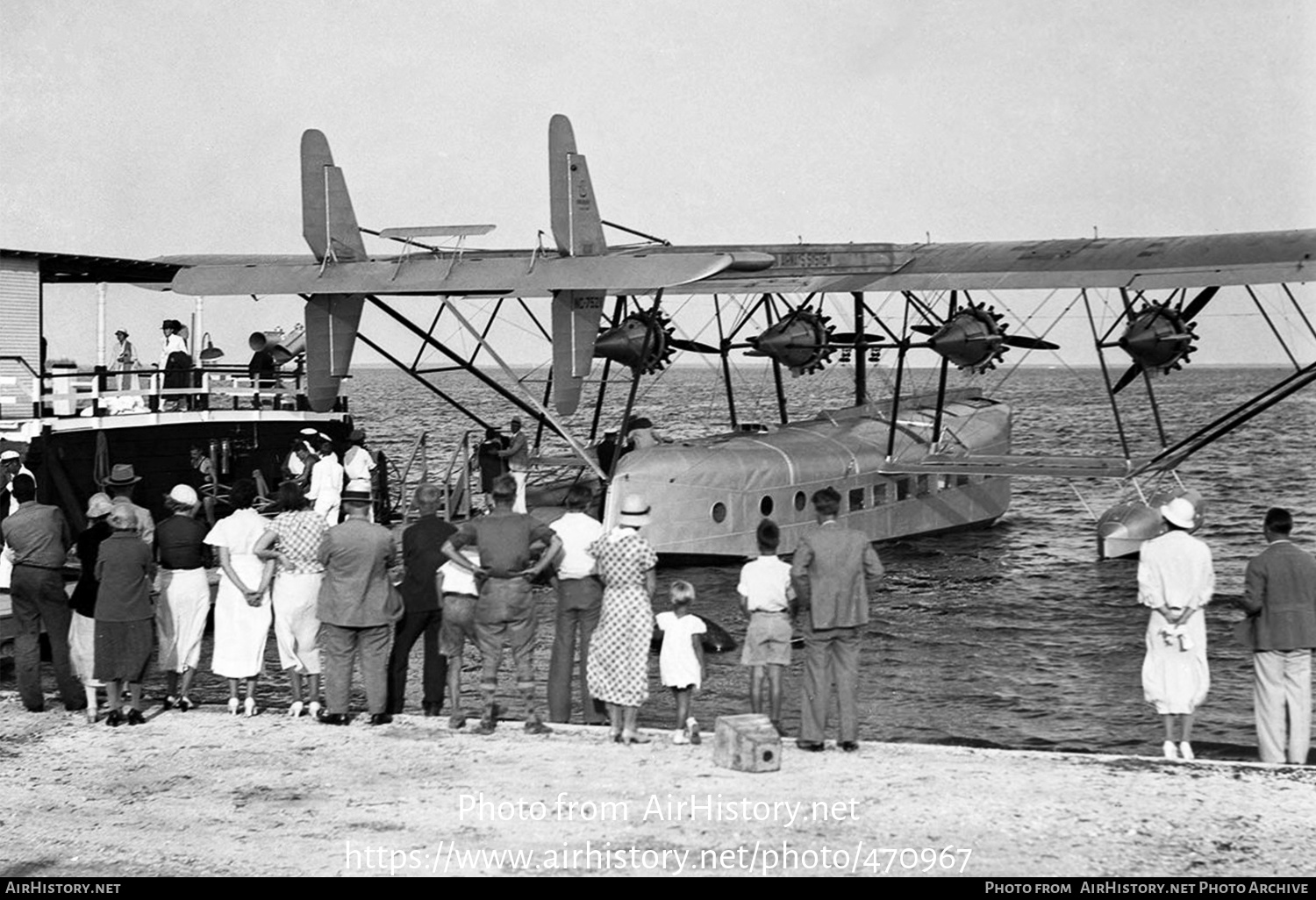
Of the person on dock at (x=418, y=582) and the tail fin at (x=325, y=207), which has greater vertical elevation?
the tail fin at (x=325, y=207)

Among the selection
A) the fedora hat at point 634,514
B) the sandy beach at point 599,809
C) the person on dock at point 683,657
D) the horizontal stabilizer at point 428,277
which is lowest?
the sandy beach at point 599,809

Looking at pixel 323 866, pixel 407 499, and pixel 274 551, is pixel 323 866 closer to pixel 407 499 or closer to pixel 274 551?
pixel 274 551

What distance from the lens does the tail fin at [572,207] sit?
64.1ft

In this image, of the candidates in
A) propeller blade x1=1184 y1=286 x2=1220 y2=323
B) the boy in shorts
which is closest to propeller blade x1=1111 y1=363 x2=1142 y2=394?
propeller blade x1=1184 y1=286 x2=1220 y2=323

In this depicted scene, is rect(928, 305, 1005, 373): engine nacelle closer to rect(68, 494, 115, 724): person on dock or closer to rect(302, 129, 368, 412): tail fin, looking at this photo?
rect(302, 129, 368, 412): tail fin

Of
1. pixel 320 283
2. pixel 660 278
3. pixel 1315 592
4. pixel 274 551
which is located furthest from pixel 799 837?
pixel 320 283

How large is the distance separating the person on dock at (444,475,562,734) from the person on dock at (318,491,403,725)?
0.60 meters

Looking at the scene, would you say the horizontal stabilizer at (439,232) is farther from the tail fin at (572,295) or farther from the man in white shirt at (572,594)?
the man in white shirt at (572,594)

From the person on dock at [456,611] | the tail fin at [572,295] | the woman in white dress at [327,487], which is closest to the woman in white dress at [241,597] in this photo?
the person on dock at [456,611]

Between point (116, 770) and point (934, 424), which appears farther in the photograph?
point (934, 424)

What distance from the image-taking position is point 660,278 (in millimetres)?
16781

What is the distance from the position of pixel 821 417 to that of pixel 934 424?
2363mm

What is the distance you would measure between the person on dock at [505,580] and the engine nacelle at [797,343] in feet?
59.9

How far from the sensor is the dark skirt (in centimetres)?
1135
